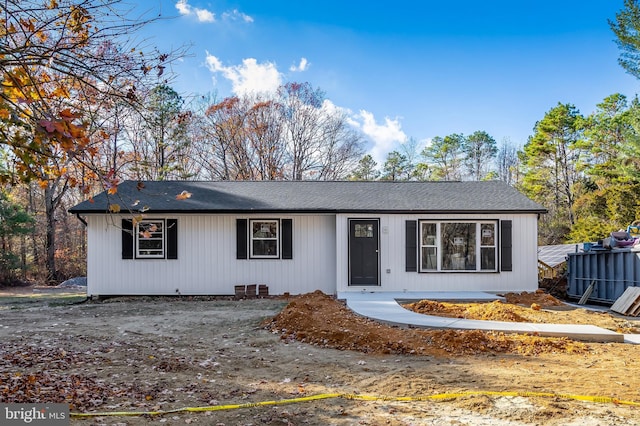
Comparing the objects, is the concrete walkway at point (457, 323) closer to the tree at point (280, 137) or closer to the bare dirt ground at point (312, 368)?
the bare dirt ground at point (312, 368)

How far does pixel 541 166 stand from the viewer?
29984 millimetres

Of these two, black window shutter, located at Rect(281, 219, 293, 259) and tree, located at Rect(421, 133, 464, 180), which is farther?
tree, located at Rect(421, 133, 464, 180)

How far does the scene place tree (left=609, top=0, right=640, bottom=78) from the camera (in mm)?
16312

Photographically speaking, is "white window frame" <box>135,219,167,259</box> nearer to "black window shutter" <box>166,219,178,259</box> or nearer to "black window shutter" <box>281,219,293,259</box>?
"black window shutter" <box>166,219,178,259</box>

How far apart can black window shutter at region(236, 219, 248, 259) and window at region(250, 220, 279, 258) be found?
0.20 metres

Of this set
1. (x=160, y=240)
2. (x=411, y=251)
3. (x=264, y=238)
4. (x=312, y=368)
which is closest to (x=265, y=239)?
(x=264, y=238)

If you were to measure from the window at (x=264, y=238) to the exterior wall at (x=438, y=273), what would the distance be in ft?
6.00

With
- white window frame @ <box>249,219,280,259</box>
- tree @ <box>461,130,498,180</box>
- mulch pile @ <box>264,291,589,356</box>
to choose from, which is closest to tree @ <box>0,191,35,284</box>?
white window frame @ <box>249,219,280,259</box>

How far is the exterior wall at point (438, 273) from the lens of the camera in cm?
1227

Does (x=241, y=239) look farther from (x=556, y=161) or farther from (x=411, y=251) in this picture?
(x=556, y=161)

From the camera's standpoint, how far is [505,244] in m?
12.2

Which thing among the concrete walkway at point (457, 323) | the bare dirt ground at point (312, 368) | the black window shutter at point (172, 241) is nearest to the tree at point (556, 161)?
the concrete walkway at point (457, 323)

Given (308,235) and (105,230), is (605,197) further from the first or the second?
(105,230)

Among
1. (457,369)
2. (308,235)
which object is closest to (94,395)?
(457,369)
